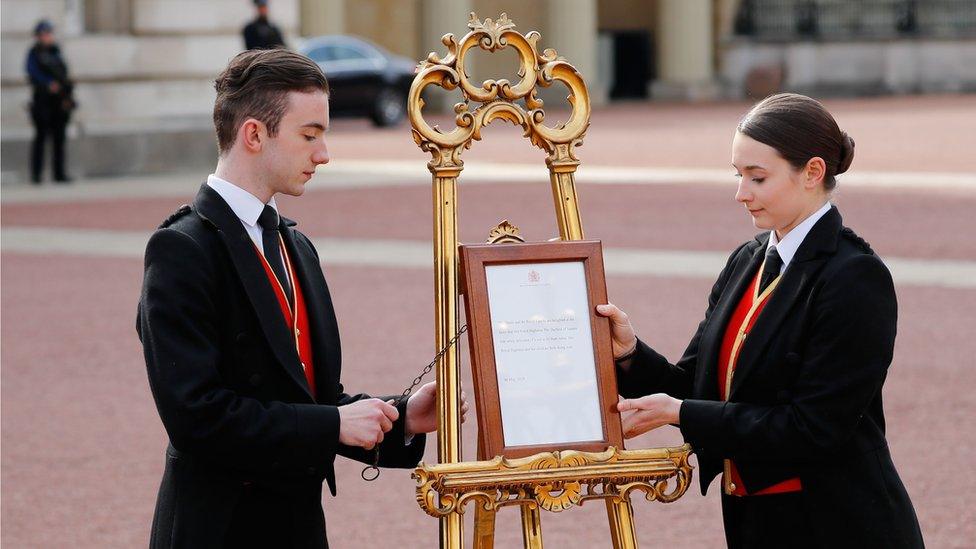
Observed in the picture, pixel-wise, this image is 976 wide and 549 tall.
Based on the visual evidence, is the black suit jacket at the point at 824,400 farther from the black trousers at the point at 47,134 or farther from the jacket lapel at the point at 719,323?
the black trousers at the point at 47,134

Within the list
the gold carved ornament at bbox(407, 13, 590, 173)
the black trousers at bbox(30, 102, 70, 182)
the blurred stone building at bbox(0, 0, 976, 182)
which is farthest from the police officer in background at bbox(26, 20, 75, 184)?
the gold carved ornament at bbox(407, 13, 590, 173)

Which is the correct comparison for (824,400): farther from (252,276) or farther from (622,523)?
(252,276)

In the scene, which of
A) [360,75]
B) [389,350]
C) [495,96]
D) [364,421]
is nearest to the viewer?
[364,421]

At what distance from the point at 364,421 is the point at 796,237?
100cm

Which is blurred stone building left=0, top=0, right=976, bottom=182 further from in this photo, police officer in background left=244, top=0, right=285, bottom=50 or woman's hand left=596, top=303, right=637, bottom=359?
woman's hand left=596, top=303, right=637, bottom=359

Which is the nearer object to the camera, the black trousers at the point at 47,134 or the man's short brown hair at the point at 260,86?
the man's short brown hair at the point at 260,86

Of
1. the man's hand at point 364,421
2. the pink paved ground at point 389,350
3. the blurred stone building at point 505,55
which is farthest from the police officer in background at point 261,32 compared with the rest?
the man's hand at point 364,421

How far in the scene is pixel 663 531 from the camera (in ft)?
19.2

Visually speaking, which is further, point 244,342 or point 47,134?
point 47,134

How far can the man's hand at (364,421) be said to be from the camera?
10.9 feet

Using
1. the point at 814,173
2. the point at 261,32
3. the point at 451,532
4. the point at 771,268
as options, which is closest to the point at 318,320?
the point at 451,532

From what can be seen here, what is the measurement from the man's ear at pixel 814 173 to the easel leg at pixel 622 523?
31.0 inches

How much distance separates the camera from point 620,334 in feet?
12.0

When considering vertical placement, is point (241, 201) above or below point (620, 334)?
above
